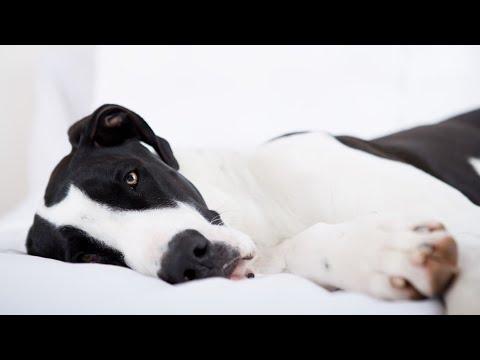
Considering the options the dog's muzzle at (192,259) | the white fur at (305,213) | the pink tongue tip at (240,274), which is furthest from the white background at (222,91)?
the dog's muzzle at (192,259)

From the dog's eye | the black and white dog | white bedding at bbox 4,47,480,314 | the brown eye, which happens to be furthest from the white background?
the brown eye

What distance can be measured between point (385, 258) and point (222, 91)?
3839 millimetres

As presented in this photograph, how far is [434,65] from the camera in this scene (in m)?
5.38

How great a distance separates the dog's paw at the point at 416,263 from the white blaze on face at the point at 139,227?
659mm

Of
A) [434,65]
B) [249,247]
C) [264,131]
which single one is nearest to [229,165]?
[249,247]

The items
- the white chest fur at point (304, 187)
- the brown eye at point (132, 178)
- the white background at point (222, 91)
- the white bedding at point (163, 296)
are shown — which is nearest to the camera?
the white bedding at point (163, 296)

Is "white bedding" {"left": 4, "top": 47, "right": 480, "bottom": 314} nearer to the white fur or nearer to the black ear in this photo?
the black ear

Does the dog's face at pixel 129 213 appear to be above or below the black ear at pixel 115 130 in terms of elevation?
below

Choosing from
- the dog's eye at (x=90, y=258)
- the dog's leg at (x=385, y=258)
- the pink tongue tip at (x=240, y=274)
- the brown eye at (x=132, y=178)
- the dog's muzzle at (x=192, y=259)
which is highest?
the dog's leg at (x=385, y=258)

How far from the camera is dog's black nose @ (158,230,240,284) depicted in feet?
6.28

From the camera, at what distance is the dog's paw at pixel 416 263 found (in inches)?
60.2

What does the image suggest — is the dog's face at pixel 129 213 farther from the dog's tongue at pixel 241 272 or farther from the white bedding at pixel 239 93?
the white bedding at pixel 239 93

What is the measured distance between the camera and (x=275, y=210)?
281 cm
